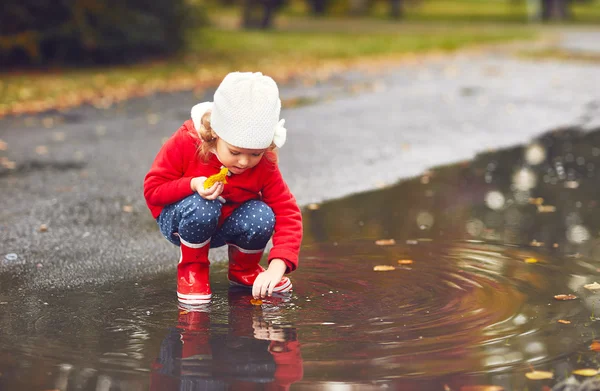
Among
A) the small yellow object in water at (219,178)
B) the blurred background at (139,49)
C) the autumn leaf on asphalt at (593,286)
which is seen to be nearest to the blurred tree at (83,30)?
the blurred background at (139,49)

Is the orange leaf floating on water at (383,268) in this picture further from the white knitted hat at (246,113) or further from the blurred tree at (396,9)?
the blurred tree at (396,9)

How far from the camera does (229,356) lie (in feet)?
11.2

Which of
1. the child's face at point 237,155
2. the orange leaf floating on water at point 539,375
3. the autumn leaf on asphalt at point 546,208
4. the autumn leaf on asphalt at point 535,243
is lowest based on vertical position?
the orange leaf floating on water at point 539,375

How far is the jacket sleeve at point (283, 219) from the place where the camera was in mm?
3971

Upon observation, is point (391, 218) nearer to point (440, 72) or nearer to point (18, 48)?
point (440, 72)

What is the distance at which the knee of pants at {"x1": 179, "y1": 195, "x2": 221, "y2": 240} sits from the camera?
13.1ft

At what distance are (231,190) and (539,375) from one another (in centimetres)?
153

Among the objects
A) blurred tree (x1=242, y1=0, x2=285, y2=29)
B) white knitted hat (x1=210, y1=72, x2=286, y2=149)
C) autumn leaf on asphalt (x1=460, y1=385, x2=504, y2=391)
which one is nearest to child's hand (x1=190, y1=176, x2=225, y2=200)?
white knitted hat (x1=210, y1=72, x2=286, y2=149)

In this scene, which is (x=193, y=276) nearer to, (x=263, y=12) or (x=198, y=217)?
(x=198, y=217)

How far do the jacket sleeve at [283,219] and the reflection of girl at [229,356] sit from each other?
277mm

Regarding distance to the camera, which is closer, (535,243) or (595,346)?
(595,346)

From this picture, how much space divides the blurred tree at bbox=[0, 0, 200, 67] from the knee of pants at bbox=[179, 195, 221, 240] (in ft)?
39.1

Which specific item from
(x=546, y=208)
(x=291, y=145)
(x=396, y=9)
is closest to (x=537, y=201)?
(x=546, y=208)

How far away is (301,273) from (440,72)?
11.5 m
